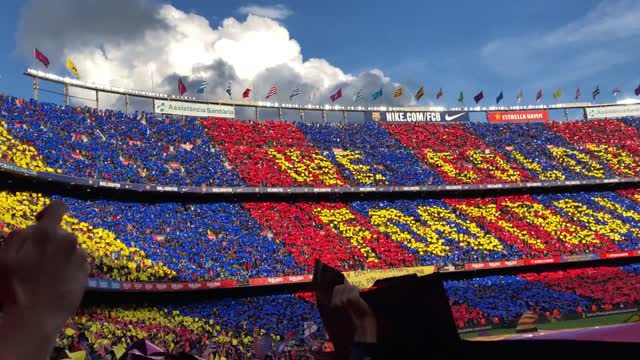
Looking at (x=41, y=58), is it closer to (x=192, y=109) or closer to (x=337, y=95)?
(x=192, y=109)

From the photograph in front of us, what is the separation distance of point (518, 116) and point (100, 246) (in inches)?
1951

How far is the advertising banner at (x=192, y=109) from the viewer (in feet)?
165

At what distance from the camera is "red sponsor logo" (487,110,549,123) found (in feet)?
210

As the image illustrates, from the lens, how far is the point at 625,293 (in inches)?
1515

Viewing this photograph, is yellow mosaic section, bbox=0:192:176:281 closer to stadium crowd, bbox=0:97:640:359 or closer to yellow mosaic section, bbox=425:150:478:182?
stadium crowd, bbox=0:97:640:359

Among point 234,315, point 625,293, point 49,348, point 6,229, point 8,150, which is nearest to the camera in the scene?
point 49,348

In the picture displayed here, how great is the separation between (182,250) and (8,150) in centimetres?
1157

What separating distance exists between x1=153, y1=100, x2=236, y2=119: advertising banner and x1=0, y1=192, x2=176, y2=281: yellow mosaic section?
1807cm

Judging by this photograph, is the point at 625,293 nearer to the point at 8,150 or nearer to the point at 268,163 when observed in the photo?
the point at 268,163

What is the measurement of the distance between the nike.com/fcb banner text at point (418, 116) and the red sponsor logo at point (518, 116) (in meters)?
3.36

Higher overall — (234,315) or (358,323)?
(358,323)

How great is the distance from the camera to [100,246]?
3188cm

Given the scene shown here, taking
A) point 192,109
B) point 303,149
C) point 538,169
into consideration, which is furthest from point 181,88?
point 538,169

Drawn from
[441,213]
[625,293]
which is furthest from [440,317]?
[441,213]
